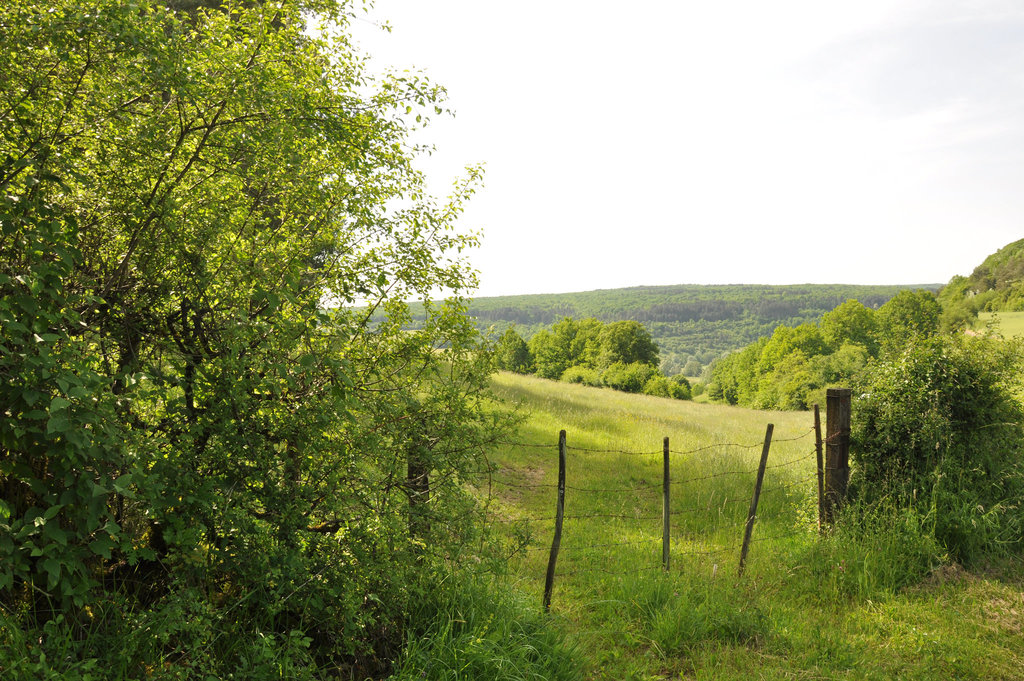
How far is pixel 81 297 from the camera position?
2949 millimetres

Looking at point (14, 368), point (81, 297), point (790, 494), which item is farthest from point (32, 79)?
point (790, 494)

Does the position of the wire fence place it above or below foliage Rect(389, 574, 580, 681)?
below

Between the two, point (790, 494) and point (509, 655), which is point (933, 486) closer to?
point (790, 494)

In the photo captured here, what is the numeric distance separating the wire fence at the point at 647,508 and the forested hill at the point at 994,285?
2928 inches

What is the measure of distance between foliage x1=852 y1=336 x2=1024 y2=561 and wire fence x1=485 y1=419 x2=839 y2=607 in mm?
873

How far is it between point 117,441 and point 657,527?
839 cm

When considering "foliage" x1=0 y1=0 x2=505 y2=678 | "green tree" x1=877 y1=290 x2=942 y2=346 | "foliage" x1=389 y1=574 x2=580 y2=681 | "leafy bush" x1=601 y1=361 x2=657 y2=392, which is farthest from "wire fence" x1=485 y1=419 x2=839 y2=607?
"green tree" x1=877 y1=290 x2=942 y2=346

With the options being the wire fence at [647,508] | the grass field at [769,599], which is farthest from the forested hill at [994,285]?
the grass field at [769,599]

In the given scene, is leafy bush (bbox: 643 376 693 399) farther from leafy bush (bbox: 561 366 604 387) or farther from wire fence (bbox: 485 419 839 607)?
wire fence (bbox: 485 419 839 607)

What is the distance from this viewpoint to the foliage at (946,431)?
7586mm

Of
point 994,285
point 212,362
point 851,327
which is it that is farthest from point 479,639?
point 994,285

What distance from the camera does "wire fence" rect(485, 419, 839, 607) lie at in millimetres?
7238

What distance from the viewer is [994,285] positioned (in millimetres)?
92188

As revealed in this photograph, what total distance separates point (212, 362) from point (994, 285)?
396 ft
